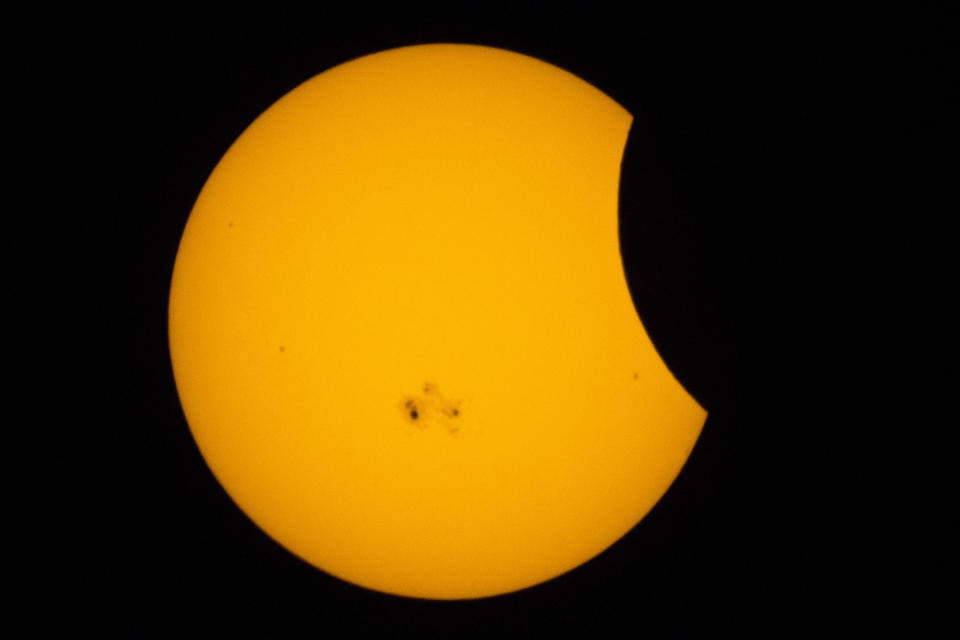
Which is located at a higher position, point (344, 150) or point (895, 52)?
point (895, 52)

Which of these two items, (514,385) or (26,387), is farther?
(26,387)

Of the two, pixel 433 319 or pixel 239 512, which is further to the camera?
pixel 239 512

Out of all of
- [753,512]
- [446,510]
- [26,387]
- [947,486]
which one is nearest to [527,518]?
[446,510]

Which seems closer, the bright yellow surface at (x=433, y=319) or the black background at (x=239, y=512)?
the bright yellow surface at (x=433, y=319)

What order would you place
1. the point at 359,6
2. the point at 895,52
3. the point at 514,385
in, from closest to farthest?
1. the point at 514,385
2. the point at 895,52
3. the point at 359,6

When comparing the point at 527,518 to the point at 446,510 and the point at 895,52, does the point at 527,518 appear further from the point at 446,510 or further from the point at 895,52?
the point at 895,52

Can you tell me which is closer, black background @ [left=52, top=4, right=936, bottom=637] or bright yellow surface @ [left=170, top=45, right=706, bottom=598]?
bright yellow surface @ [left=170, top=45, right=706, bottom=598]

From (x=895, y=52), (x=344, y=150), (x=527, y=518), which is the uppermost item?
(x=895, y=52)

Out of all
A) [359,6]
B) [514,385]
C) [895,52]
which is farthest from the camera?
[359,6]
